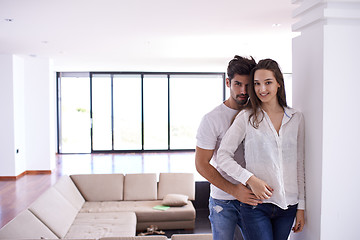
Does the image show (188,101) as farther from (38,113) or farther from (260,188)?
(260,188)

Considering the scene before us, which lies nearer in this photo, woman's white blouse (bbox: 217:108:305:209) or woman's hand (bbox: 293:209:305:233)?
woman's white blouse (bbox: 217:108:305:209)

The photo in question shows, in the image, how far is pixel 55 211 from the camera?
4027 mm

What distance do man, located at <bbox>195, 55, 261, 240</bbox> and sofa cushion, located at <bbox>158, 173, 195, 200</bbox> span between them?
3349 millimetres

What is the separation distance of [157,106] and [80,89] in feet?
8.63

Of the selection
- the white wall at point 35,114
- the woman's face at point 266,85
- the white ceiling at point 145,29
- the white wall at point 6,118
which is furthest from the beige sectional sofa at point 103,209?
the white wall at point 35,114

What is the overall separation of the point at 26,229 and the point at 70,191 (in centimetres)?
161

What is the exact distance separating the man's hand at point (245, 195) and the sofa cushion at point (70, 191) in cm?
335

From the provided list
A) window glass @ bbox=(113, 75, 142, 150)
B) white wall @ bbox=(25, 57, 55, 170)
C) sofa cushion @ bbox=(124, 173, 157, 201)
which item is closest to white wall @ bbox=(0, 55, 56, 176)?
white wall @ bbox=(25, 57, 55, 170)

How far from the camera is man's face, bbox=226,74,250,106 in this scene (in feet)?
6.29

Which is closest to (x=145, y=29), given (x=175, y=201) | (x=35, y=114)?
(x=175, y=201)

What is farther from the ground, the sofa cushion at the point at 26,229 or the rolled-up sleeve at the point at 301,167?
the rolled-up sleeve at the point at 301,167

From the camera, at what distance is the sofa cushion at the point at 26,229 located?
3.07 meters

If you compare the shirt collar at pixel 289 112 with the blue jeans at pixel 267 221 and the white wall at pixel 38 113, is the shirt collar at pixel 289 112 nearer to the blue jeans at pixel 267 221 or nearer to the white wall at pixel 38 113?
the blue jeans at pixel 267 221

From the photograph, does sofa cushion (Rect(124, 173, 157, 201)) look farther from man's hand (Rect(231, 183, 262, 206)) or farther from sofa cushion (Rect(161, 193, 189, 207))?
man's hand (Rect(231, 183, 262, 206))
